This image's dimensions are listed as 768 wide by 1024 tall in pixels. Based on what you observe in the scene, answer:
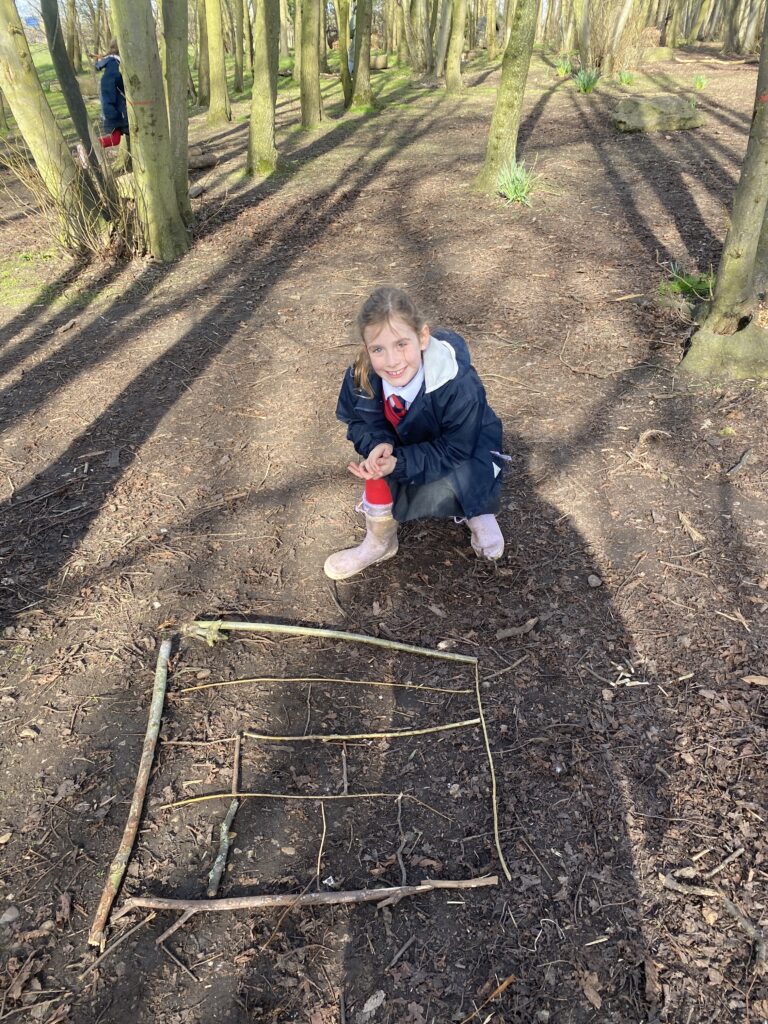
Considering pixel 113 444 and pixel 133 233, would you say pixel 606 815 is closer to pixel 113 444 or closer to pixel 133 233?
pixel 113 444

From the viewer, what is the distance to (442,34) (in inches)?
669

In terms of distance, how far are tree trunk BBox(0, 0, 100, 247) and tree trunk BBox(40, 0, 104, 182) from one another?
1.80 ft

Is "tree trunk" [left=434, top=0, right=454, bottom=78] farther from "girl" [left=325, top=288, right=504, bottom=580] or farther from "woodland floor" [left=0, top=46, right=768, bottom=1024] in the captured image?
"girl" [left=325, top=288, right=504, bottom=580]

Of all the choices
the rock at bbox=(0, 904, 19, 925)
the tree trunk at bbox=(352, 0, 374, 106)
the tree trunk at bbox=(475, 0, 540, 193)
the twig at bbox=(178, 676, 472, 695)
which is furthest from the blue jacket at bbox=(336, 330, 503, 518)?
the tree trunk at bbox=(352, 0, 374, 106)

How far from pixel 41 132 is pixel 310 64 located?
637 cm

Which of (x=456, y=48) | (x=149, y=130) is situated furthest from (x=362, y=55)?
(x=149, y=130)

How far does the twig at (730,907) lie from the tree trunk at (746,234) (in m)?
3.39

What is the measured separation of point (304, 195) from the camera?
28.2ft

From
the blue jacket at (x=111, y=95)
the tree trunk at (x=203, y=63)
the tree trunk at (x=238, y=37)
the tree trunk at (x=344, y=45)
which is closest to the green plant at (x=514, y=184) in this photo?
the blue jacket at (x=111, y=95)

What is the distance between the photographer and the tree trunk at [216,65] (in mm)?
10438

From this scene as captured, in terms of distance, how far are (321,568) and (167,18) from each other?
6.73m

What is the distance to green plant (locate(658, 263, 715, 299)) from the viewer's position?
4883mm

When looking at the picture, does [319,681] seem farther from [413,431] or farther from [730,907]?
[730,907]

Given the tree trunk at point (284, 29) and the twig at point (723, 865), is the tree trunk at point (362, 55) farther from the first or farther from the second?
the twig at point (723, 865)
